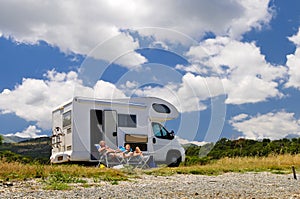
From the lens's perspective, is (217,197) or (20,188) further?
(20,188)

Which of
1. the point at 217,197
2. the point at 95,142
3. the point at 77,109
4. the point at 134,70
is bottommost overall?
the point at 217,197

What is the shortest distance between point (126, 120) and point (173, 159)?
242cm

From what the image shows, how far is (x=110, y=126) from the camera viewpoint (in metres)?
14.6

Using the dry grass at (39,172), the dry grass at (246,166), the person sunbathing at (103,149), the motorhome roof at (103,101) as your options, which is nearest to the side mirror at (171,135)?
the dry grass at (246,166)

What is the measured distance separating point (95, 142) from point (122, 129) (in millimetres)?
1005

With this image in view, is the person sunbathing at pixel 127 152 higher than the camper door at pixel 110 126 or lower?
lower

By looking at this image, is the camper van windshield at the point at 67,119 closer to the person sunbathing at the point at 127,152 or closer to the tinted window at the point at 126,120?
the tinted window at the point at 126,120

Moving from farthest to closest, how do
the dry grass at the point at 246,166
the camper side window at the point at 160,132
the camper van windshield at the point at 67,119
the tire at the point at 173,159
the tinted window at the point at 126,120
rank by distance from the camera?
the tire at the point at 173,159 → the camper side window at the point at 160,132 → the tinted window at the point at 126,120 → the camper van windshield at the point at 67,119 → the dry grass at the point at 246,166

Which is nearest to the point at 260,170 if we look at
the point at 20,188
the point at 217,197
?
the point at 217,197

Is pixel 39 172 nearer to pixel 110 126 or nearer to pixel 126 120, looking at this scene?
pixel 110 126

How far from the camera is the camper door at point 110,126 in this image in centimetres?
1455

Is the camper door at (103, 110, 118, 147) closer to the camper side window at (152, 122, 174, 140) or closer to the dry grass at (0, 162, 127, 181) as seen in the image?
the camper side window at (152, 122, 174, 140)

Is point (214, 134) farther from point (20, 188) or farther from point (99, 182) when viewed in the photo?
point (20, 188)

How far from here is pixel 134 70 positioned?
13.8m
